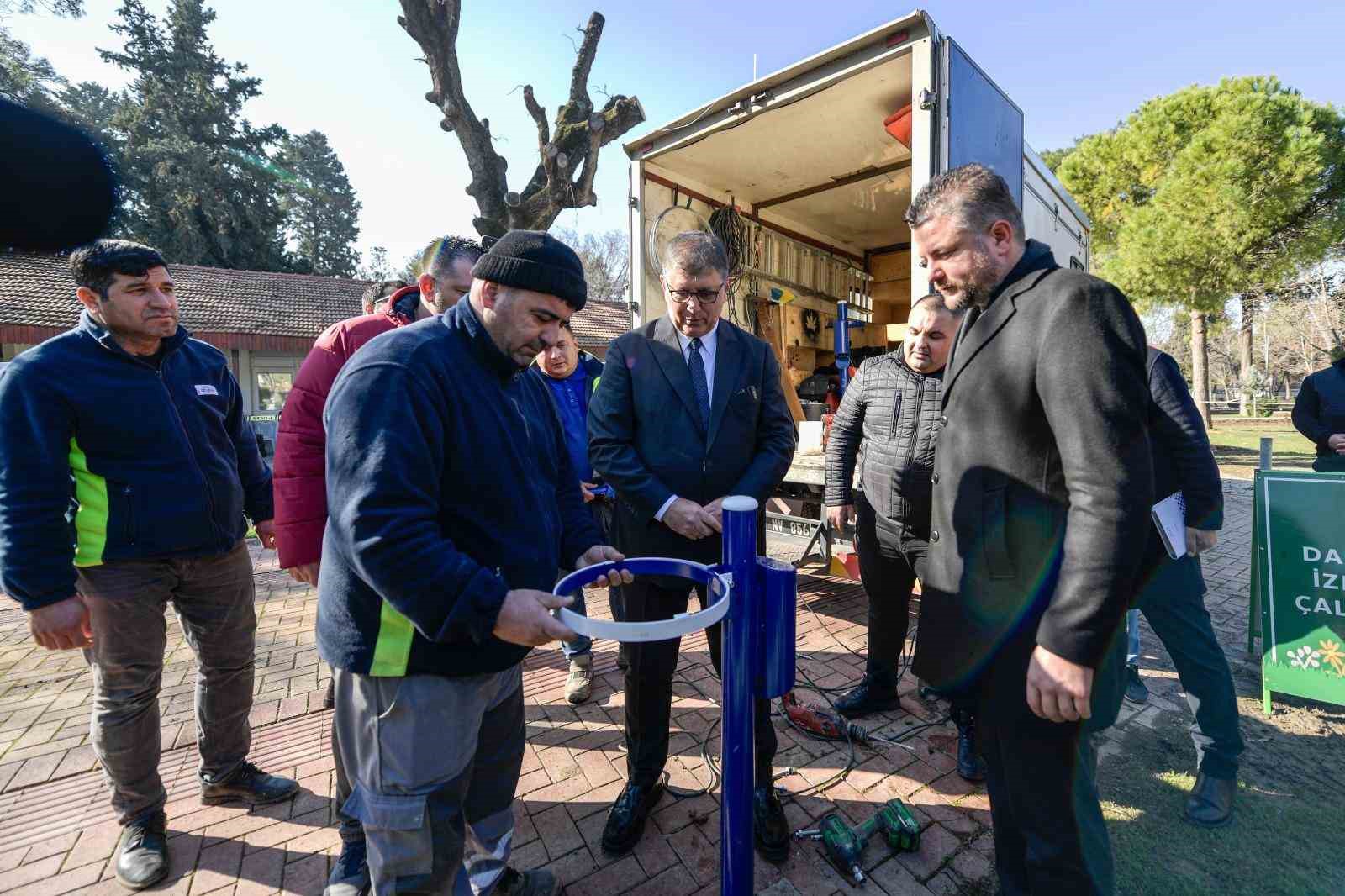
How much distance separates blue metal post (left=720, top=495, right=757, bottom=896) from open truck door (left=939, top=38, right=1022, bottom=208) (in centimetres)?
314

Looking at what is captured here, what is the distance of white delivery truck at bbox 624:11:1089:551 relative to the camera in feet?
11.9

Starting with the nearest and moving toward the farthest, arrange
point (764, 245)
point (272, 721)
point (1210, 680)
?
point (1210, 680) → point (272, 721) → point (764, 245)

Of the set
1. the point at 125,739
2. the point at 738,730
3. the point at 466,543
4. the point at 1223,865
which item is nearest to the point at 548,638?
the point at 466,543

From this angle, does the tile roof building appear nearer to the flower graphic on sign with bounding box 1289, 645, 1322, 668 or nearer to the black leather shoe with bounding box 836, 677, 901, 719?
the black leather shoe with bounding box 836, 677, 901, 719

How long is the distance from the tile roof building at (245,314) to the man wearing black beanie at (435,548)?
10130 mm

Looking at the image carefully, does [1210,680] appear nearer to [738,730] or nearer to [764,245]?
[738,730]

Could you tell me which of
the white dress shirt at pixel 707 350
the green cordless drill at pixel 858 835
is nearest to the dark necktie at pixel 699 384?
the white dress shirt at pixel 707 350

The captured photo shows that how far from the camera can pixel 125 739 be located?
2.08 meters

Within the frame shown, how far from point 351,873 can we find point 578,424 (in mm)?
2256

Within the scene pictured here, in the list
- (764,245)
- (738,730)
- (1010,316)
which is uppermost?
(764,245)

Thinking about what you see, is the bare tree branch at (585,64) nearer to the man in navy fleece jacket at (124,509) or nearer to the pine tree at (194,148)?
the man in navy fleece jacket at (124,509)

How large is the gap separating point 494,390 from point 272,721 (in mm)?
2804

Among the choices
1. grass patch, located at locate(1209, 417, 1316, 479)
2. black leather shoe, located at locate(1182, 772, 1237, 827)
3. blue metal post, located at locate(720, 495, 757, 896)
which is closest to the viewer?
blue metal post, located at locate(720, 495, 757, 896)

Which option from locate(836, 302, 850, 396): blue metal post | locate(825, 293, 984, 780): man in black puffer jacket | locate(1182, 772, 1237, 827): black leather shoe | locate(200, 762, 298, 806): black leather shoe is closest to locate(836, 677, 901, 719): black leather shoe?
locate(825, 293, 984, 780): man in black puffer jacket
